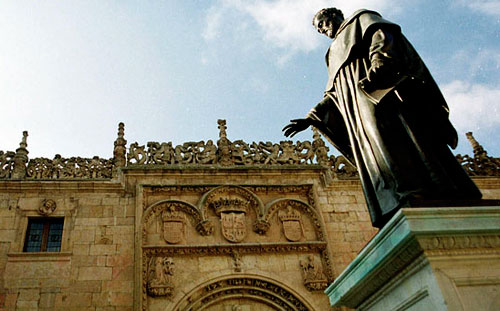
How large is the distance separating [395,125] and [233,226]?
311 inches

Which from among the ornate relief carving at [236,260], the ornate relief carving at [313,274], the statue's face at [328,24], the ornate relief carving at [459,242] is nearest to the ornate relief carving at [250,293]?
the ornate relief carving at [236,260]

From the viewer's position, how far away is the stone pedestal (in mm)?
2180

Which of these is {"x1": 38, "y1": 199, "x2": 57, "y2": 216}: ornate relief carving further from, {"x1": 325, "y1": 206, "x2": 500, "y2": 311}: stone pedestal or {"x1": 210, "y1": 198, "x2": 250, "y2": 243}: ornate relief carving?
{"x1": 325, "y1": 206, "x2": 500, "y2": 311}: stone pedestal

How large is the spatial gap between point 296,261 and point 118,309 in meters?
4.05

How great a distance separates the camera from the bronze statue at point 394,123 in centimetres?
297

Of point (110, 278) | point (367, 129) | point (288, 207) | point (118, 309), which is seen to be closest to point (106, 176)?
point (110, 278)

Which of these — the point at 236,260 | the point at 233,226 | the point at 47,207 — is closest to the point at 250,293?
the point at 236,260

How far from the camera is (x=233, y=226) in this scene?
10758mm

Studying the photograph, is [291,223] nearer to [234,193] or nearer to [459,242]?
[234,193]

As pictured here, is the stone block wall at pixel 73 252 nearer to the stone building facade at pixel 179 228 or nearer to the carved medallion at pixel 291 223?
the stone building facade at pixel 179 228

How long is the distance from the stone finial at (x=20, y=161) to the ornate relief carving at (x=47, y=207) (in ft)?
3.32

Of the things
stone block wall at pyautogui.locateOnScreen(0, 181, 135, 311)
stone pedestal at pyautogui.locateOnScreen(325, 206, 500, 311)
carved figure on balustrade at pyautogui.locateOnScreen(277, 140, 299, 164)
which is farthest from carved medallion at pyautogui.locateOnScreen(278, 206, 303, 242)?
stone pedestal at pyautogui.locateOnScreen(325, 206, 500, 311)

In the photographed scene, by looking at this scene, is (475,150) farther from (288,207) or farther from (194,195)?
(194,195)

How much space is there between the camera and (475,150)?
13.6 metres
